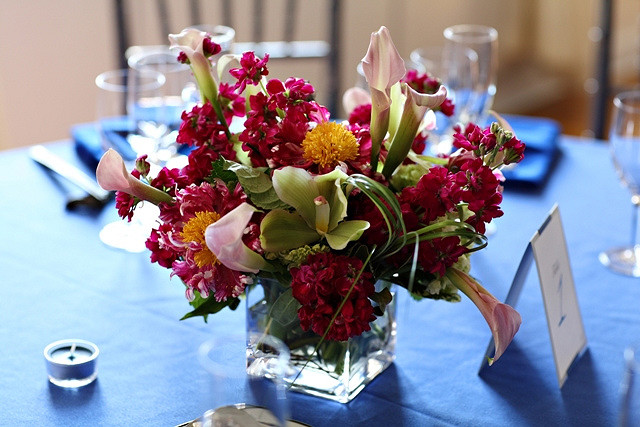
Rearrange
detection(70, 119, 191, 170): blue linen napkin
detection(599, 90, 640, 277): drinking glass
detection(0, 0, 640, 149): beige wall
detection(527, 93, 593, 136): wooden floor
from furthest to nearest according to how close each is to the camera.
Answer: detection(527, 93, 593, 136): wooden floor < detection(0, 0, 640, 149): beige wall < detection(70, 119, 191, 170): blue linen napkin < detection(599, 90, 640, 277): drinking glass

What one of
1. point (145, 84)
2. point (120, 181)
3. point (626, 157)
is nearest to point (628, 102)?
point (626, 157)

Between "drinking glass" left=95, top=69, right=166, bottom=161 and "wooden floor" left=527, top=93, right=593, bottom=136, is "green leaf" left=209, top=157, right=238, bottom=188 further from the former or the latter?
"wooden floor" left=527, top=93, right=593, bottom=136

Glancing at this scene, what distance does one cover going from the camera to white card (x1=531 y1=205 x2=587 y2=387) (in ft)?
3.03

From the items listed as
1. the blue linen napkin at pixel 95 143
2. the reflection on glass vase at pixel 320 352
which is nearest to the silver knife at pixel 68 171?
the blue linen napkin at pixel 95 143

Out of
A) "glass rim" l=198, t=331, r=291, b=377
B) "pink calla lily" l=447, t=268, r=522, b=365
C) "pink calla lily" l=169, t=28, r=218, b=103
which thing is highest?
"pink calla lily" l=169, t=28, r=218, b=103

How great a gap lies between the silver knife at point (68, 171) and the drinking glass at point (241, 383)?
2.51 ft

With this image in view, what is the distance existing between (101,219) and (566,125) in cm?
288

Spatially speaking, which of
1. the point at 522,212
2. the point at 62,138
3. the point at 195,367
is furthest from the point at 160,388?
the point at 62,138

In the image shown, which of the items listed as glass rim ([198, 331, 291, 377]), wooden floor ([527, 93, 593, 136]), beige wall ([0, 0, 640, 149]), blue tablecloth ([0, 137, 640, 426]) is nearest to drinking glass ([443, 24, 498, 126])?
blue tablecloth ([0, 137, 640, 426])

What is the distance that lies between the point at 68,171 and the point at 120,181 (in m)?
0.68

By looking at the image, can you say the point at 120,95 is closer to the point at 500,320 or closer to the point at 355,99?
the point at 355,99

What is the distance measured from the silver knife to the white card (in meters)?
0.67

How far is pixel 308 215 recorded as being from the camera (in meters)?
0.76

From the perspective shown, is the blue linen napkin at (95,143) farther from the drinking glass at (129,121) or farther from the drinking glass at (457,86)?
the drinking glass at (457,86)
